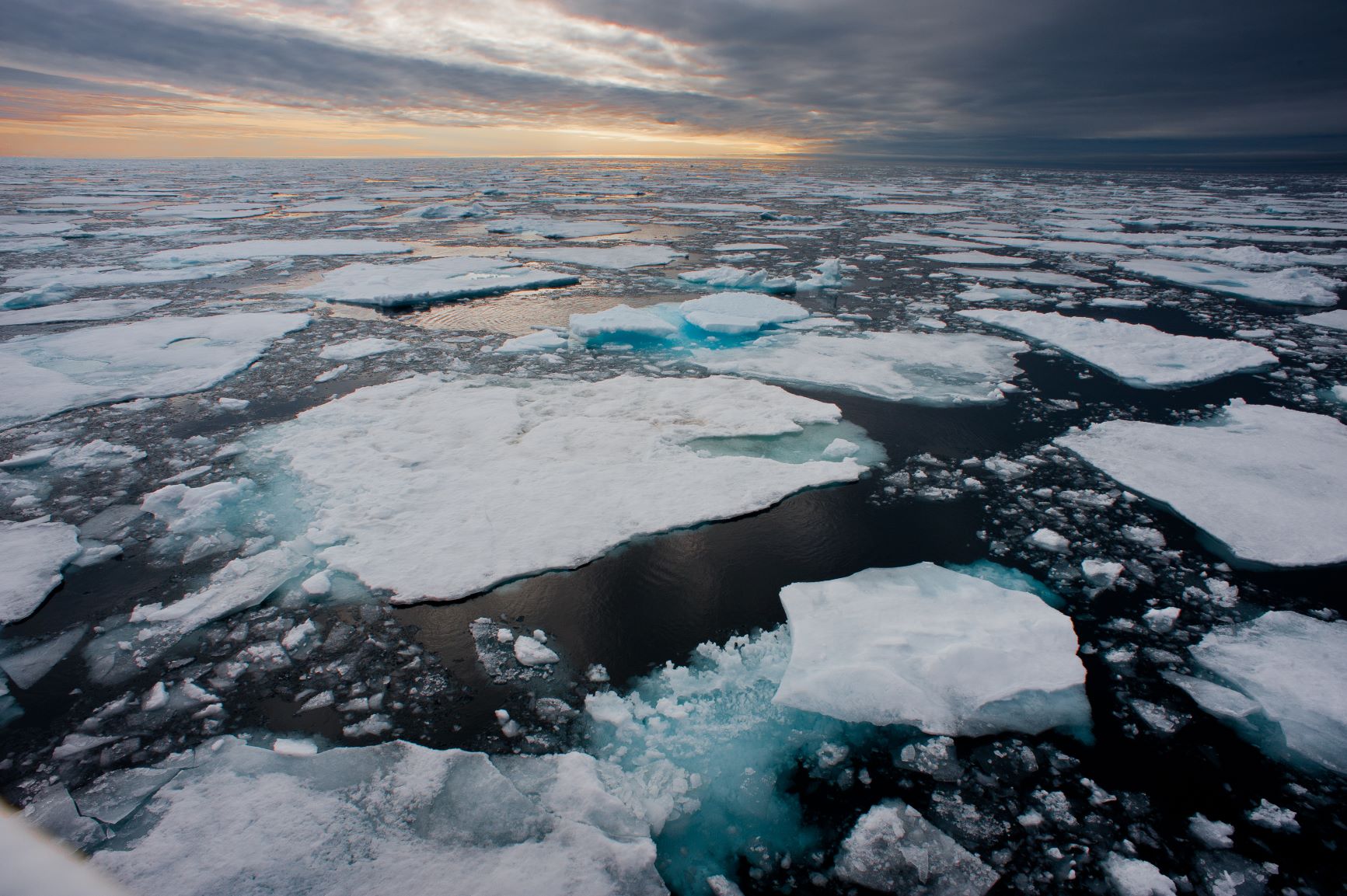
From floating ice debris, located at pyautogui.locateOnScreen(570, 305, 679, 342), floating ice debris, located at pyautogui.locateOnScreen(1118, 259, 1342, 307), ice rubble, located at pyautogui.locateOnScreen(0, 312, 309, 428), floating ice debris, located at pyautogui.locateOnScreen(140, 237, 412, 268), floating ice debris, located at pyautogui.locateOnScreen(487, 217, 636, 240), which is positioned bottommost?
ice rubble, located at pyautogui.locateOnScreen(0, 312, 309, 428)

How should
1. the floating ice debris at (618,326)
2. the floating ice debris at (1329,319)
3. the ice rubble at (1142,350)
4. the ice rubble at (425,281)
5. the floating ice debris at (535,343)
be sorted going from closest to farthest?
1. the ice rubble at (1142,350)
2. the floating ice debris at (535,343)
3. the floating ice debris at (618,326)
4. the floating ice debris at (1329,319)
5. the ice rubble at (425,281)

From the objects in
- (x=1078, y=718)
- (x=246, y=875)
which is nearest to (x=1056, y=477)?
(x=1078, y=718)

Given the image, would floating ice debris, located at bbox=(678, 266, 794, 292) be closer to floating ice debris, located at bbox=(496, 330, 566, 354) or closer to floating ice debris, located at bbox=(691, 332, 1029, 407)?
floating ice debris, located at bbox=(691, 332, 1029, 407)

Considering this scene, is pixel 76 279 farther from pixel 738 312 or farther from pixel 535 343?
pixel 738 312

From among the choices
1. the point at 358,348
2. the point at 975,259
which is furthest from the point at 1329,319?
the point at 358,348

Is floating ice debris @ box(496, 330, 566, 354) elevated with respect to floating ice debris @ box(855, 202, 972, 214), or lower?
lower

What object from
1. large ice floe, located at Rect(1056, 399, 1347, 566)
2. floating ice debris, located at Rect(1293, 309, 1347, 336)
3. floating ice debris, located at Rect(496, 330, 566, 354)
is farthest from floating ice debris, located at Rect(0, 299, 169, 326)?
floating ice debris, located at Rect(1293, 309, 1347, 336)

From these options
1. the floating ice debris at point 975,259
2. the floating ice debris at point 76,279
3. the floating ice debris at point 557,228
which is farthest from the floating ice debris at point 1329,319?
the floating ice debris at point 76,279

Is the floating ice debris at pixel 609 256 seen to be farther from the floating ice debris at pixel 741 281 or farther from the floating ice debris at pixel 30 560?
the floating ice debris at pixel 30 560
